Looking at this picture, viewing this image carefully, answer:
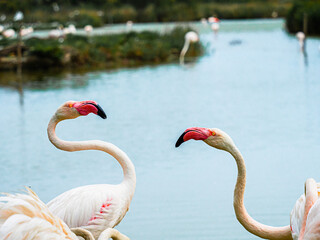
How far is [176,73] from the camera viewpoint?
13.6m

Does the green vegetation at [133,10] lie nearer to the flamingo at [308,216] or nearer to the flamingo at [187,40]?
the flamingo at [187,40]

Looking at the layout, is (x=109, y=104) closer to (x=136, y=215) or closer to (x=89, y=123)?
(x=89, y=123)

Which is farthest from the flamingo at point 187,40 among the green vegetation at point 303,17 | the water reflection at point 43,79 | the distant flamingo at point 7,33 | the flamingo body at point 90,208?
the flamingo body at point 90,208

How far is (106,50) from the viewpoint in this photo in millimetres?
16703

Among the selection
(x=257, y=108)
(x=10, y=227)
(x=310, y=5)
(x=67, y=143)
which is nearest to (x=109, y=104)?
(x=257, y=108)

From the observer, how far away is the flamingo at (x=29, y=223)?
2.85 m

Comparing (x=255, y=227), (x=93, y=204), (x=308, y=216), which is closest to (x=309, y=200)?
(x=308, y=216)

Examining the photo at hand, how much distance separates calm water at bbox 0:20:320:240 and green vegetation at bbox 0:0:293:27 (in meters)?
7.61

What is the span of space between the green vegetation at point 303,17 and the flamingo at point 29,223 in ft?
70.7

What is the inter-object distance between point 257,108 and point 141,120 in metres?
1.93

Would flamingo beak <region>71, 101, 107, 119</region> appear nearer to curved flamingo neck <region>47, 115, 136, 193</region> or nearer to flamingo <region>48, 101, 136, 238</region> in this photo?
flamingo <region>48, 101, 136, 238</region>

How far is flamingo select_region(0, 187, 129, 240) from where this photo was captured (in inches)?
112

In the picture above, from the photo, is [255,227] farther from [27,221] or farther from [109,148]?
[27,221]

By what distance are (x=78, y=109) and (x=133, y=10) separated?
30.1 m
